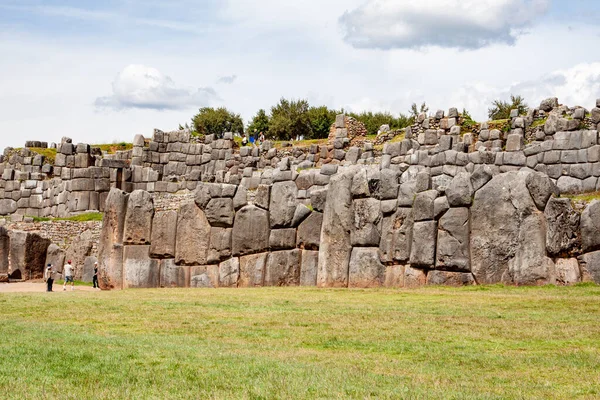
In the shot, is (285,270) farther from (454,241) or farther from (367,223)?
(454,241)

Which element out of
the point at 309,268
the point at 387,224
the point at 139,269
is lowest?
the point at 139,269

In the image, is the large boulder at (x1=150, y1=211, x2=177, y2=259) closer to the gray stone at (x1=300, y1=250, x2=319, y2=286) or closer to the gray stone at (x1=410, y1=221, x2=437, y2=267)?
the gray stone at (x1=300, y1=250, x2=319, y2=286)

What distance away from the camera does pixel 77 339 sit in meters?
14.9

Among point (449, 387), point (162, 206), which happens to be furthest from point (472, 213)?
point (162, 206)

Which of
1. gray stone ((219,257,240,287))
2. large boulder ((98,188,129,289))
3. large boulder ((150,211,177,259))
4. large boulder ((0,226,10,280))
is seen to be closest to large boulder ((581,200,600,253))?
gray stone ((219,257,240,287))

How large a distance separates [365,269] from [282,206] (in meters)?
3.60

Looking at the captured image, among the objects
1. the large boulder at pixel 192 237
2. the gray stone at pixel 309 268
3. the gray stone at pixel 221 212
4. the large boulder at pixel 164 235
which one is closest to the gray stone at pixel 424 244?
the gray stone at pixel 309 268

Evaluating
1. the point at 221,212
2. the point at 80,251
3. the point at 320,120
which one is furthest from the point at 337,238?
the point at 320,120

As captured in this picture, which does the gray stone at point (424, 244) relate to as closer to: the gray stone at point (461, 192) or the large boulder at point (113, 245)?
the gray stone at point (461, 192)

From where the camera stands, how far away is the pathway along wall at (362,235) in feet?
76.4

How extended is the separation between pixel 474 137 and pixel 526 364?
1236 inches

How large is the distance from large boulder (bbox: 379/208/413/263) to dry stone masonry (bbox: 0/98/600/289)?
40 mm

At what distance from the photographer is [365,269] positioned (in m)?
26.2

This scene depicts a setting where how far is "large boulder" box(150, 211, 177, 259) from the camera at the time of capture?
29.7 metres
